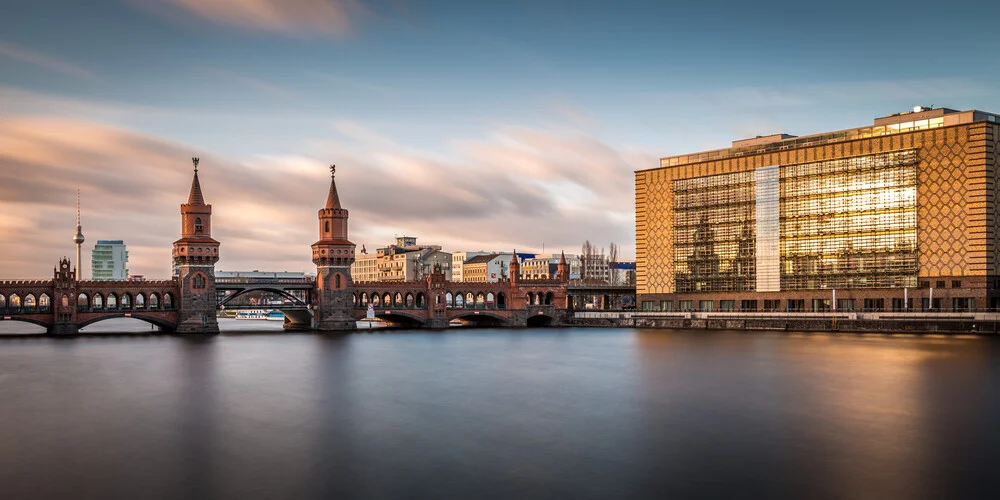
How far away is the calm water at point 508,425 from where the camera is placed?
109ft

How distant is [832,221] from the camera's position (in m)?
125

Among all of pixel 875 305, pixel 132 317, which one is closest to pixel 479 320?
pixel 132 317

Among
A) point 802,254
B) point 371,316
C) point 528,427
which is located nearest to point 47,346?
point 371,316

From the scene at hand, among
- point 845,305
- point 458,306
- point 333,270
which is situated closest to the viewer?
point 845,305

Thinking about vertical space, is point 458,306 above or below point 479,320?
above

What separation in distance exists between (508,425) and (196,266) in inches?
3555

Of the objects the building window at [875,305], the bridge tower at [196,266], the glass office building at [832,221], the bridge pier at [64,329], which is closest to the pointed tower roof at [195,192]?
the bridge tower at [196,266]

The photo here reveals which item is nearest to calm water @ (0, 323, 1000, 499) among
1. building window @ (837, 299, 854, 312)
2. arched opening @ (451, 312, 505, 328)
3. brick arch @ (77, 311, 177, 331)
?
brick arch @ (77, 311, 177, 331)

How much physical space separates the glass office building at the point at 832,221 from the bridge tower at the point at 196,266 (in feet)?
238

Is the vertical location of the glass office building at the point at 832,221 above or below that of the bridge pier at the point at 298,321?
above

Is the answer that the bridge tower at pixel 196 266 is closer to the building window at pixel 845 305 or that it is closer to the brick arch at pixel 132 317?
the brick arch at pixel 132 317

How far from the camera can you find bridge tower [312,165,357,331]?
133125 mm

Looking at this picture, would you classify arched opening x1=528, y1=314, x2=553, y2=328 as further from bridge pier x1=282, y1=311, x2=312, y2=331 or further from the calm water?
the calm water

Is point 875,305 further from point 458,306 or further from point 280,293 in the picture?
point 280,293
